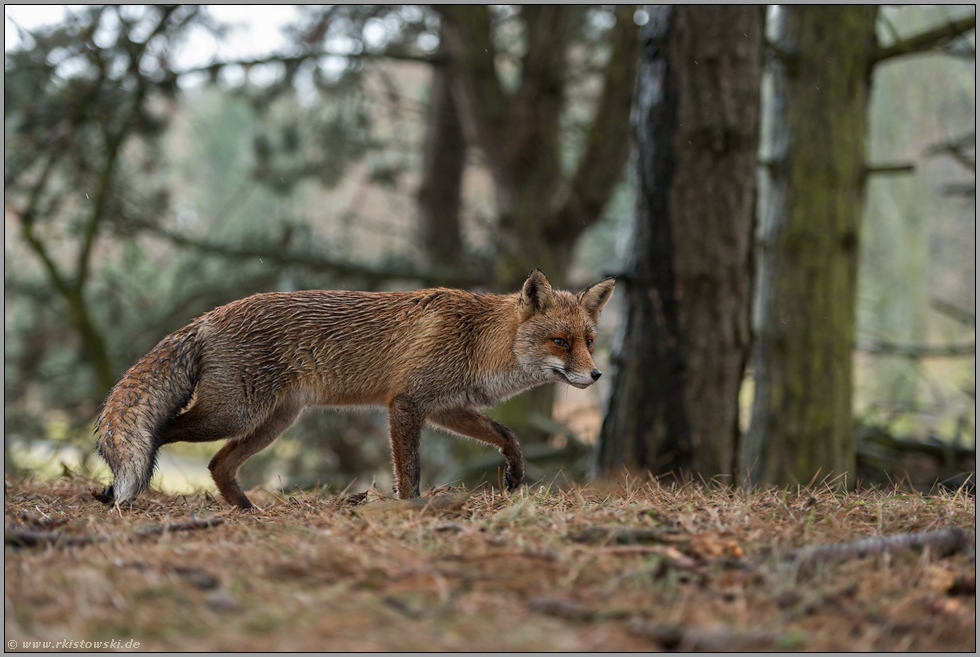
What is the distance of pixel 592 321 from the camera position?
18.4 ft

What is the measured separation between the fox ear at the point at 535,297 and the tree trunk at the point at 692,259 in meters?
1.48

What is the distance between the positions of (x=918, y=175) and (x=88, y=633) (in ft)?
47.6

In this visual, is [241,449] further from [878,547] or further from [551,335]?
[878,547]

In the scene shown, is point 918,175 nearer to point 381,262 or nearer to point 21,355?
point 381,262

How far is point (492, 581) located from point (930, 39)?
726 centimetres

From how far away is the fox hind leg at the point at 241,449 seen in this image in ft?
16.2

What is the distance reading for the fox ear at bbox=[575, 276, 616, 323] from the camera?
213 inches

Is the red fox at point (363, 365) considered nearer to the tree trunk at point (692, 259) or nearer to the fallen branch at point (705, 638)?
the tree trunk at point (692, 259)

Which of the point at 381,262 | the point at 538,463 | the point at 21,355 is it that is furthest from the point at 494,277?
the point at 21,355

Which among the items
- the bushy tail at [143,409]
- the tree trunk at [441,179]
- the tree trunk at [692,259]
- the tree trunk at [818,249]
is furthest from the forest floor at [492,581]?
the tree trunk at [441,179]

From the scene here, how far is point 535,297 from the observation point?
17.2 feet

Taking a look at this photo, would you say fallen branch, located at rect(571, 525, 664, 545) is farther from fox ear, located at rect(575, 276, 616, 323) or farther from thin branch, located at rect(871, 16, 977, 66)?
thin branch, located at rect(871, 16, 977, 66)

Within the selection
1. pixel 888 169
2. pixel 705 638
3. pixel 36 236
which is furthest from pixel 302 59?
pixel 705 638

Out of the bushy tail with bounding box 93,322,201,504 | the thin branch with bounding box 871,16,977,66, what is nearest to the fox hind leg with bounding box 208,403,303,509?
the bushy tail with bounding box 93,322,201,504
